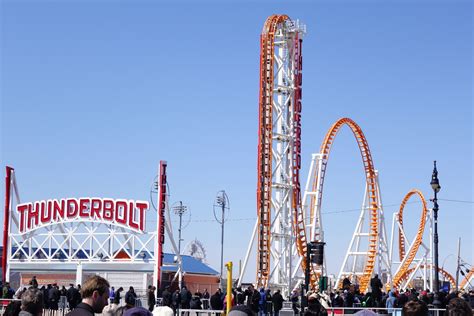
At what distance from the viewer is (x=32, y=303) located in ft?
21.2

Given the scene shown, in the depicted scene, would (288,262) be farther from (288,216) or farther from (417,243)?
(417,243)

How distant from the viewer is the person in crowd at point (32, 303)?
6.47m

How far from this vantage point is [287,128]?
156 ft

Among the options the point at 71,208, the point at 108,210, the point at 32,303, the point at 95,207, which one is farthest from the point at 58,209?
the point at 32,303

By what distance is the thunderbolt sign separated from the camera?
43.1 meters

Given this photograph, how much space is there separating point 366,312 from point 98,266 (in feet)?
131

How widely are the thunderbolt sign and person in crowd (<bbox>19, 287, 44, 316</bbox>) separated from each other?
3619 centimetres

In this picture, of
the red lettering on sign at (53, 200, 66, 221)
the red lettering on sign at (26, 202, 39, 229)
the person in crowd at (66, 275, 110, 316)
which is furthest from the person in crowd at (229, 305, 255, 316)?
the red lettering on sign at (26, 202, 39, 229)

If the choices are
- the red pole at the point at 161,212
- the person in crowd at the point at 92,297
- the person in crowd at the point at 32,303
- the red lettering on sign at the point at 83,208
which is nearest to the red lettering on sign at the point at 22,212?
the red lettering on sign at the point at 83,208

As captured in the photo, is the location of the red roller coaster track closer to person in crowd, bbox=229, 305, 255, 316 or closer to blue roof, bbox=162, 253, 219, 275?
blue roof, bbox=162, 253, 219, 275

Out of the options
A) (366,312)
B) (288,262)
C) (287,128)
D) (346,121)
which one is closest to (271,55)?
(287,128)

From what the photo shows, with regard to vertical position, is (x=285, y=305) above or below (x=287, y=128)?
below

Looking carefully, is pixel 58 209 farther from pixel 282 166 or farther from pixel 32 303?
pixel 32 303

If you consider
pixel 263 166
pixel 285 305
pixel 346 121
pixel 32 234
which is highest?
pixel 346 121
